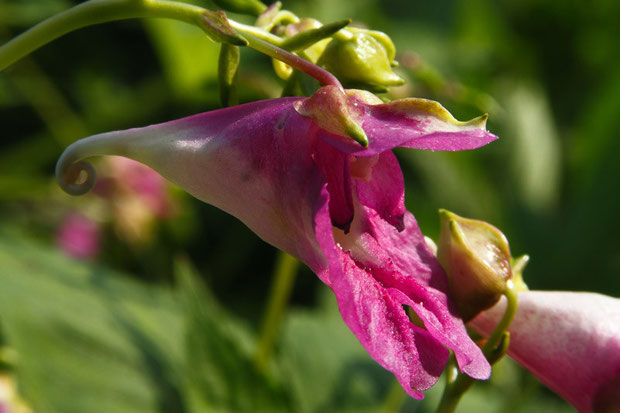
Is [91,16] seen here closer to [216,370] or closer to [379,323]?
[379,323]

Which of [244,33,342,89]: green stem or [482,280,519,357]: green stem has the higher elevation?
[244,33,342,89]: green stem

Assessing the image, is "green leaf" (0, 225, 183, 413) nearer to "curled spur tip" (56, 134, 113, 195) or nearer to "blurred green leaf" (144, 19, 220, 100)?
"curled spur tip" (56, 134, 113, 195)

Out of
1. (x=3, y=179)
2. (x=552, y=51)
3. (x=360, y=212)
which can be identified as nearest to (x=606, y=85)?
(x=552, y=51)

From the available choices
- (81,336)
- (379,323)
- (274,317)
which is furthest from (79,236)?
(379,323)

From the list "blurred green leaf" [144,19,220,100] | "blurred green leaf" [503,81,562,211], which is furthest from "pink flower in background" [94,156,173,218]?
"blurred green leaf" [503,81,562,211]

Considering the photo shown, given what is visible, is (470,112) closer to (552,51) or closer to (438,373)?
(438,373)

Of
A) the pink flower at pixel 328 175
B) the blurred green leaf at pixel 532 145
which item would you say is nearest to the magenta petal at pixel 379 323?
the pink flower at pixel 328 175

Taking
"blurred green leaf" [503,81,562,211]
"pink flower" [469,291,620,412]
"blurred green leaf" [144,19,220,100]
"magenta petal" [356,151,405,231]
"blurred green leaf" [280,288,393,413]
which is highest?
"magenta petal" [356,151,405,231]
